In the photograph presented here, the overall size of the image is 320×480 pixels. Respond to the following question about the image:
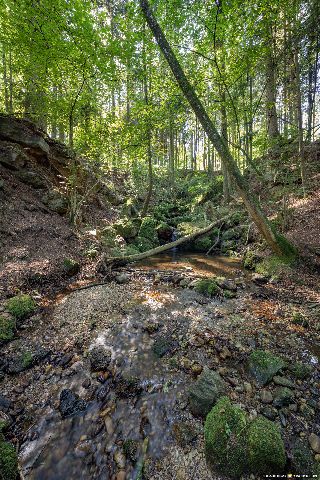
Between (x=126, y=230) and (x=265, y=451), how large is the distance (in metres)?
9.99

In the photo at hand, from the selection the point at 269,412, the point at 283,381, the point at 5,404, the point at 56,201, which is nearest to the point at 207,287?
the point at 283,381

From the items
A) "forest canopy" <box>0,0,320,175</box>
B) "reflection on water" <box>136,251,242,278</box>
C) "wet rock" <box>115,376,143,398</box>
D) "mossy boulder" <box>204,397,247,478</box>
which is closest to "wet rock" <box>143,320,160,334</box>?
"wet rock" <box>115,376,143,398</box>

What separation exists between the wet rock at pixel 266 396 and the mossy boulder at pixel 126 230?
9.11 metres

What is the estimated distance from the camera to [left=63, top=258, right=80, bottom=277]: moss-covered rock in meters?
7.27

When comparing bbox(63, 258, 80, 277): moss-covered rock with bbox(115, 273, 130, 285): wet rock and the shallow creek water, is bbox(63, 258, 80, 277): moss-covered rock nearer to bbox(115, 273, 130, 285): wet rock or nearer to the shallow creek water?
bbox(115, 273, 130, 285): wet rock

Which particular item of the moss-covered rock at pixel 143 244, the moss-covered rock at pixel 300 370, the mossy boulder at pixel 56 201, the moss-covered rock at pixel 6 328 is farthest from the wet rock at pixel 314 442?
the mossy boulder at pixel 56 201

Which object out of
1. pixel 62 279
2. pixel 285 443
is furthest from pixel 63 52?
pixel 285 443

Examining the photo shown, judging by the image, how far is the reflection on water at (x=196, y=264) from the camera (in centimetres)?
866

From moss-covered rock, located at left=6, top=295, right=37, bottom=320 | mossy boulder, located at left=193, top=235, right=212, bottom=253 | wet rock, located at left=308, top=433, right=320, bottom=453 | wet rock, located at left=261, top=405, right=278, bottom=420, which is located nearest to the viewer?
wet rock, located at left=308, top=433, right=320, bottom=453

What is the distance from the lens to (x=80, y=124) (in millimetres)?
11688

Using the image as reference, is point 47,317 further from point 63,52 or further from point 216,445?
point 63,52

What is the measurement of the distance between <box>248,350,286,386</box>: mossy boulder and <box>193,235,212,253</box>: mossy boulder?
318 inches

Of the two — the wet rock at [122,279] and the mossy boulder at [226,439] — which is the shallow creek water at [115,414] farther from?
the wet rock at [122,279]

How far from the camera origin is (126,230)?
38.8 ft
